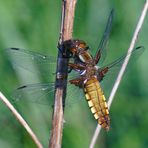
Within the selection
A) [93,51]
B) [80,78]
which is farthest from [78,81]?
[93,51]

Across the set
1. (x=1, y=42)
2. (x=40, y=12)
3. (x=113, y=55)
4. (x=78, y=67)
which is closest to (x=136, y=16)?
(x=113, y=55)

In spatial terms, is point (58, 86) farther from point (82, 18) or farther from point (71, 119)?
point (82, 18)

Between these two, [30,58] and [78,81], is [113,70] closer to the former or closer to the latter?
[78,81]

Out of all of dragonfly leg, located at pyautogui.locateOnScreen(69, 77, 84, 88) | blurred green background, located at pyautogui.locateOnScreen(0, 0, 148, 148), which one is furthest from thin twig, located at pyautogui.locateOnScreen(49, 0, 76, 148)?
blurred green background, located at pyautogui.locateOnScreen(0, 0, 148, 148)

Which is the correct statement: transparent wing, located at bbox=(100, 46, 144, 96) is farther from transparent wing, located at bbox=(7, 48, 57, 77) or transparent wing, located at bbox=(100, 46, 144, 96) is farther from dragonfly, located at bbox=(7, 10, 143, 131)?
transparent wing, located at bbox=(7, 48, 57, 77)

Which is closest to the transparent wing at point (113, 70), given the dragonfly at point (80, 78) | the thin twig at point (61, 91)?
the dragonfly at point (80, 78)

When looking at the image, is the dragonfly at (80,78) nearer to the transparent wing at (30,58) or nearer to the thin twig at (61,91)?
the transparent wing at (30,58)

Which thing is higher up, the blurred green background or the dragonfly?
the dragonfly
